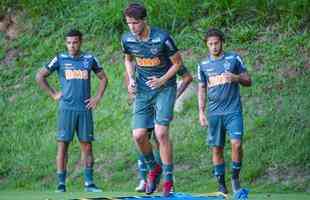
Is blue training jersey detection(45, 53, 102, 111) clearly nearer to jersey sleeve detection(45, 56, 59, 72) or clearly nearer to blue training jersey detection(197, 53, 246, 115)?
jersey sleeve detection(45, 56, 59, 72)

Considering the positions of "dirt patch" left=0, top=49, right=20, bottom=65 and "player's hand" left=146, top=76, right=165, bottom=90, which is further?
"dirt patch" left=0, top=49, right=20, bottom=65

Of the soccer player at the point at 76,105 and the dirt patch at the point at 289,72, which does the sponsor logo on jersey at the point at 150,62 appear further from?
the dirt patch at the point at 289,72

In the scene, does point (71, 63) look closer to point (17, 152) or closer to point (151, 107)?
point (151, 107)

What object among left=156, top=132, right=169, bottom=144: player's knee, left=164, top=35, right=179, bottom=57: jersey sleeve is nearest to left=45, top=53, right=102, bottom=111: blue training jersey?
left=164, top=35, right=179, bottom=57: jersey sleeve

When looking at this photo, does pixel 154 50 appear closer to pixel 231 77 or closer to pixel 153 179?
pixel 231 77

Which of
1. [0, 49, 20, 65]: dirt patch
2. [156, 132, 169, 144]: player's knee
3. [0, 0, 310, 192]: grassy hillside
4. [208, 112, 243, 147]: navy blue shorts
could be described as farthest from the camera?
[0, 49, 20, 65]: dirt patch

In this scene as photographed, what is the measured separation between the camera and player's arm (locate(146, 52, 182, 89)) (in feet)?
35.4

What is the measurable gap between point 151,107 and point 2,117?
6.59 meters

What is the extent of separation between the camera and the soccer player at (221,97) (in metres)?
11.5

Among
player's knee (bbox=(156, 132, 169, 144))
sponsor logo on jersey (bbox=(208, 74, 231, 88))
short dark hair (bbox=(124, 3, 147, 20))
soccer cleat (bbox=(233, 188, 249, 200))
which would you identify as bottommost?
soccer cleat (bbox=(233, 188, 249, 200))

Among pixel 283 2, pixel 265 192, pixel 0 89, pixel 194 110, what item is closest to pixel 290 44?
pixel 283 2

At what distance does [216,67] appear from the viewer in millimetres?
11680

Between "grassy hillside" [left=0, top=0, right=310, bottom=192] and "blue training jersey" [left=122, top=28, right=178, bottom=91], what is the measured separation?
2822 mm

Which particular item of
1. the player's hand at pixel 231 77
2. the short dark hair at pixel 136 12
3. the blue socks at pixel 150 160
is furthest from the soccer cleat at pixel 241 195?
the short dark hair at pixel 136 12
